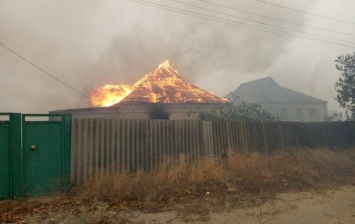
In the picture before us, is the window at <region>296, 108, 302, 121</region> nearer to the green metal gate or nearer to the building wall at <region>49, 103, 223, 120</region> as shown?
the building wall at <region>49, 103, 223, 120</region>

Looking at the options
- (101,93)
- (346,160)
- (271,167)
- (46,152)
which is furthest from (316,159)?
(101,93)

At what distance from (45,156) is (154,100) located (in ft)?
43.3

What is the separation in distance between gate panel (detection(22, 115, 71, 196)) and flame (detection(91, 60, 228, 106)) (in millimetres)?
12170

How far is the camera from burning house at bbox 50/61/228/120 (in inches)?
734

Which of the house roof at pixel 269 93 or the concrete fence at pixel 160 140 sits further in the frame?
the house roof at pixel 269 93

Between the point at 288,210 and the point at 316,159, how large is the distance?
6022mm

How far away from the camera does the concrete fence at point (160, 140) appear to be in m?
7.06

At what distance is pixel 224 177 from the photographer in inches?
319

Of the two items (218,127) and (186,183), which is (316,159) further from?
(186,183)

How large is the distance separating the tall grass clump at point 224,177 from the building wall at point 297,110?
99.5 ft

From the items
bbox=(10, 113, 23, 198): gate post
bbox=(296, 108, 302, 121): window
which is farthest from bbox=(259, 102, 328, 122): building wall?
bbox=(10, 113, 23, 198): gate post

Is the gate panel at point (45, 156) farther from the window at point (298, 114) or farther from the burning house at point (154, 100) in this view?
the window at point (298, 114)

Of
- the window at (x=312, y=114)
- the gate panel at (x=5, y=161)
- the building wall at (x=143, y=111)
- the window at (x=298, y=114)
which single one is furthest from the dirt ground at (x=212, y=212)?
the window at (x=312, y=114)

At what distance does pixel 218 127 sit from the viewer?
→ 9719 mm
